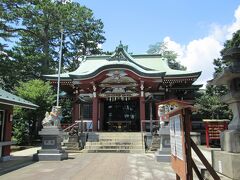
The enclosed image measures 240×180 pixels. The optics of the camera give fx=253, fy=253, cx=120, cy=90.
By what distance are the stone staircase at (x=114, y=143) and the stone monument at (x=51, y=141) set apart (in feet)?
12.8

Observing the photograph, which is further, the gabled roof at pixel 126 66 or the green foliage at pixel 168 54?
the green foliage at pixel 168 54

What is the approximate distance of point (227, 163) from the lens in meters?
4.92

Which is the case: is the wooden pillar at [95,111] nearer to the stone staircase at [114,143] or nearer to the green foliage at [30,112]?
the stone staircase at [114,143]

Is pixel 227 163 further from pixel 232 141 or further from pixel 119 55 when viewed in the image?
pixel 119 55

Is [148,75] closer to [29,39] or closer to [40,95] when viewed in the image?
[40,95]

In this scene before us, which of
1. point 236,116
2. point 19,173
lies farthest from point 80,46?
point 236,116

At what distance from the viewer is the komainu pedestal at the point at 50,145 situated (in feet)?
42.7

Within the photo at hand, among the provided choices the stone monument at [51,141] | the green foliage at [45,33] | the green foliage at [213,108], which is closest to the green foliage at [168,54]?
the green foliage at [45,33]

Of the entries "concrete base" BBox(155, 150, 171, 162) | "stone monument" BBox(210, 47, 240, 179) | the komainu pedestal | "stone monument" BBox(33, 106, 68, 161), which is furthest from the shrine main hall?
"stone monument" BBox(210, 47, 240, 179)

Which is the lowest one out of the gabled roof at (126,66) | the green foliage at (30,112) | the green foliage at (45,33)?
the green foliage at (30,112)

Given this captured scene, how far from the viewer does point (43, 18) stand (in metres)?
32.5

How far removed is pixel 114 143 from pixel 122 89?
5.81 metres

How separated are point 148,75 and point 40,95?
927cm

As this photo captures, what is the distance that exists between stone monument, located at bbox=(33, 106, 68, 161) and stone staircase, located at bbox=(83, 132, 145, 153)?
3.91 m
